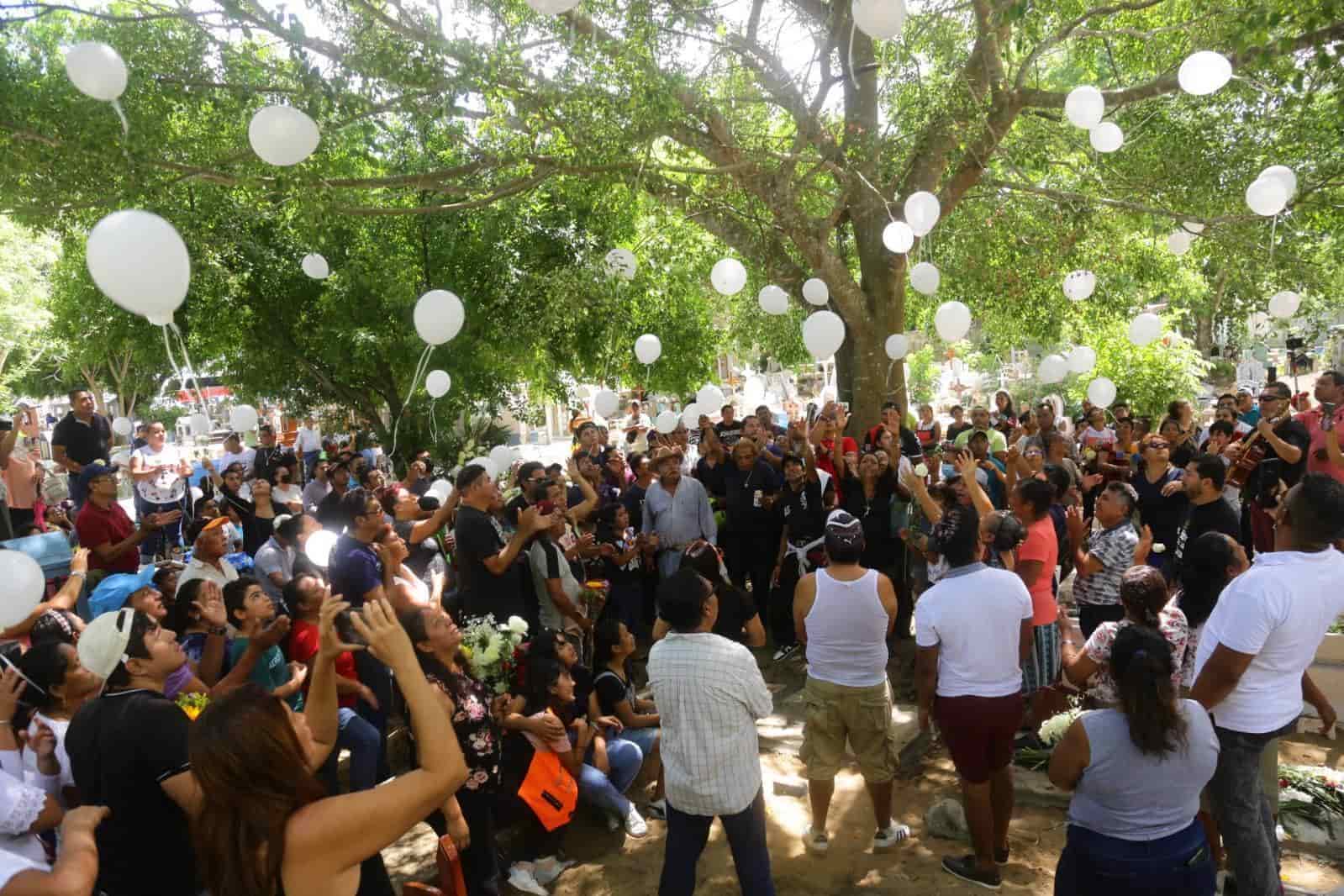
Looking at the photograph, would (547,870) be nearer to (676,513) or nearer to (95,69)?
(676,513)

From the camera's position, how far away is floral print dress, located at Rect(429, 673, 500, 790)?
12.0ft

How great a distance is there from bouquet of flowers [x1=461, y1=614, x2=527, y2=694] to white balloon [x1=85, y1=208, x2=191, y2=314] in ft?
6.56

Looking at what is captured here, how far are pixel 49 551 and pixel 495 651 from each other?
4.20 meters

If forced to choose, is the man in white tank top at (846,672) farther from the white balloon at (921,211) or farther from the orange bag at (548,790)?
the white balloon at (921,211)

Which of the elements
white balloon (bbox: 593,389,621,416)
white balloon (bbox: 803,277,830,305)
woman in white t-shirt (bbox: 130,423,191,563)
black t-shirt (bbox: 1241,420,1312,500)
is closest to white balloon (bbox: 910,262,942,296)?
white balloon (bbox: 803,277,830,305)

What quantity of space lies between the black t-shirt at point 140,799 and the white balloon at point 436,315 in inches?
127

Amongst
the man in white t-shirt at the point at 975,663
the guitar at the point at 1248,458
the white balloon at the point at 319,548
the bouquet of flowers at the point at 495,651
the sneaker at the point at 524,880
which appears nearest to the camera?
the man in white t-shirt at the point at 975,663

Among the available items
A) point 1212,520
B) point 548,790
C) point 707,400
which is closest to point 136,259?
point 548,790

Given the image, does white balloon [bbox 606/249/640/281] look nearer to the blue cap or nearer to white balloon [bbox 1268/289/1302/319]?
the blue cap

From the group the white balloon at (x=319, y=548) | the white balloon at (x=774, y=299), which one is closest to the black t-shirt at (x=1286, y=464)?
the white balloon at (x=774, y=299)

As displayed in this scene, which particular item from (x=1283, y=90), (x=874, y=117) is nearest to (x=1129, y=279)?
(x=1283, y=90)

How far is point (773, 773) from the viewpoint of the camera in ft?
15.9

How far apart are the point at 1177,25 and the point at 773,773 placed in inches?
262

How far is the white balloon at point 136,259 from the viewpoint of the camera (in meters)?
3.24
